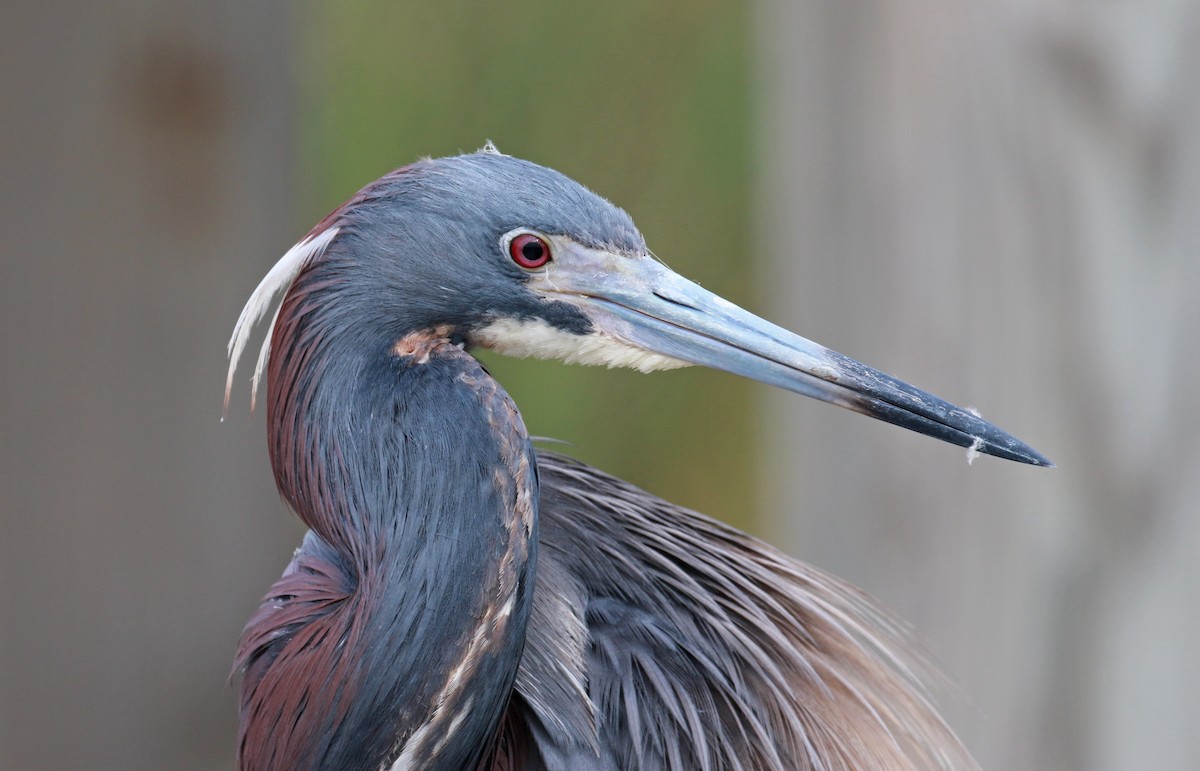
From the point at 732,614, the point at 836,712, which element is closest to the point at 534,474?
the point at 732,614

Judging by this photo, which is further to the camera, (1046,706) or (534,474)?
(1046,706)

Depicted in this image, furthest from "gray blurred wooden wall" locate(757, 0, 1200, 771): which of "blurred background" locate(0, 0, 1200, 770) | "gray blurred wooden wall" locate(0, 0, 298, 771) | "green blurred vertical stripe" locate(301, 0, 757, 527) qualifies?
"green blurred vertical stripe" locate(301, 0, 757, 527)

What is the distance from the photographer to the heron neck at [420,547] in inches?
40.1

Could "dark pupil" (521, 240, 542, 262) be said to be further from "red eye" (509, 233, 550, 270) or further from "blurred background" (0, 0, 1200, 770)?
"blurred background" (0, 0, 1200, 770)

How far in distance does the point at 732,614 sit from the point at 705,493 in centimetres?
209

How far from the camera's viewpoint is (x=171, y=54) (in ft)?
5.49

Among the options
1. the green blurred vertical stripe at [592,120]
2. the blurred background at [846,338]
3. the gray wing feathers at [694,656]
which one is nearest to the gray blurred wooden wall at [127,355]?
the blurred background at [846,338]

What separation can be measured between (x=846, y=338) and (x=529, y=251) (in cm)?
57

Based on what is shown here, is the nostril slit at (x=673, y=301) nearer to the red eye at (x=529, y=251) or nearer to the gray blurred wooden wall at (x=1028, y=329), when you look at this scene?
the red eye at (x=529, y=251)

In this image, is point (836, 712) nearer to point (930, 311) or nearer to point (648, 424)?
point (930, 311)

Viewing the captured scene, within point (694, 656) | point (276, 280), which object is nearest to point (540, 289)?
point (276, 280)

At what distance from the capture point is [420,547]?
3.36 ft

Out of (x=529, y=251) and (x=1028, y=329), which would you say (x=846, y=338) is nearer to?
(x=1028, y=329)

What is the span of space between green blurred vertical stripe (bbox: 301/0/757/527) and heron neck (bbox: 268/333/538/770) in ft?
6.44
